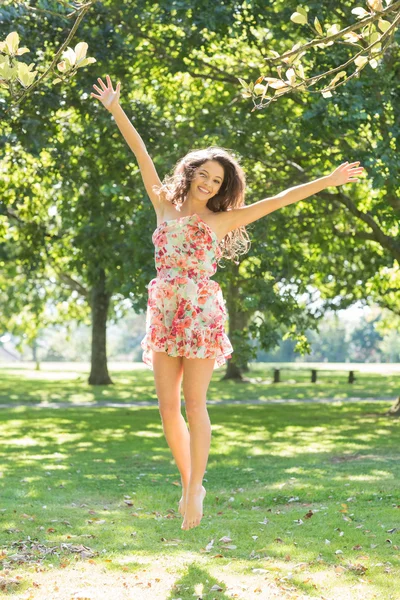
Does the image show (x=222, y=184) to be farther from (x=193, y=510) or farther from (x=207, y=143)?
(x=207, y=143)

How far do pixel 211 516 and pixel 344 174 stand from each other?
163 inches

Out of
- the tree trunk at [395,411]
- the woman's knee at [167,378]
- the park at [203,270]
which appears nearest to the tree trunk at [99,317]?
the park at [203,270]

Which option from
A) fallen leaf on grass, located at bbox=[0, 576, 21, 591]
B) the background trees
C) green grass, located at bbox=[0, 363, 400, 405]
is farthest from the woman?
green grass, located at bbox=[0, 363, 400, 405]

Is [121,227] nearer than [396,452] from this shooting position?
No

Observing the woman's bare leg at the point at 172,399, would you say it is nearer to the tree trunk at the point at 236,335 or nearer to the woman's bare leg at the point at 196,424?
the woman's bare leg at the point at 196,424

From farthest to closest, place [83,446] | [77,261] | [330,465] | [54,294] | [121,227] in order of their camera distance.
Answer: [54,294], [77,261], [121,227], [83,446], [330,465]

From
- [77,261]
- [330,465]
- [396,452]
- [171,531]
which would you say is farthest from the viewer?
[77,261]

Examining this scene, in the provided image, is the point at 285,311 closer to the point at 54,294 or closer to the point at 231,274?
the point at 231,274

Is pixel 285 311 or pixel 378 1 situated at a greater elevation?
pixel 378 1

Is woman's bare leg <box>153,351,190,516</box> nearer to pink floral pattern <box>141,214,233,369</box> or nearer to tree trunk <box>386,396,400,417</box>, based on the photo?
pink floral pattern <box>141,214,233,369</box>

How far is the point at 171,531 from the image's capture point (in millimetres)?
7207

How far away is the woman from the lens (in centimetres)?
485

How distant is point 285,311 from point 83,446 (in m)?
3.92

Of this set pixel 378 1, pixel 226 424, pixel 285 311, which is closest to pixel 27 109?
pixel 285 311
